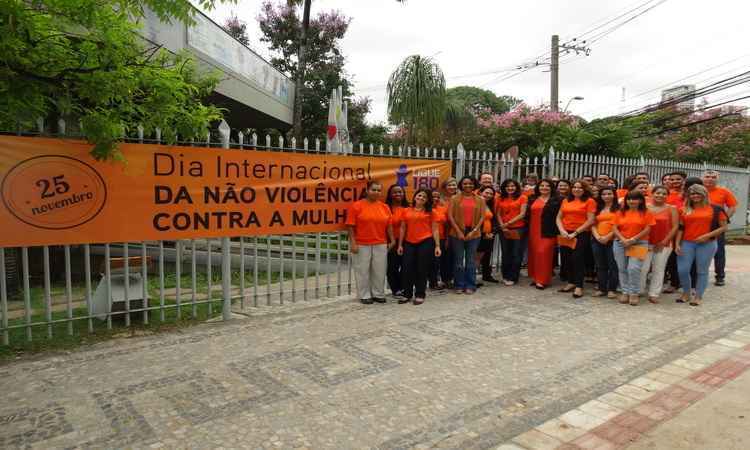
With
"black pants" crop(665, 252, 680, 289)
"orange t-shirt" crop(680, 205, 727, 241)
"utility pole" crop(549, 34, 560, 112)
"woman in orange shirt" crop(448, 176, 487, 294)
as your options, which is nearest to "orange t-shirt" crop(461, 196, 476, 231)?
"woman in orange shirt" crop(448, 176, 487, 294)

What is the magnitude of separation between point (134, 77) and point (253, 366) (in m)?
2.33

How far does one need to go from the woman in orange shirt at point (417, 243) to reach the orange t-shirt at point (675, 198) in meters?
3.47

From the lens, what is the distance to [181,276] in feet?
30.0

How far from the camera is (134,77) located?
11.6 ft

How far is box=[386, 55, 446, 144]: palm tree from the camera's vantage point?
14.5 metres

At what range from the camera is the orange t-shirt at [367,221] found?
611cm

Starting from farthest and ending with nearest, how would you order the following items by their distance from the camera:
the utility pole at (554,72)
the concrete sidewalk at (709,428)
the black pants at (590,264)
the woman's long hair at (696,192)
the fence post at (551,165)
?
the utility pole at (554,72) → the fence post at (551,165) → the black pants at (590,264) → the woman's long hair at (696,192) → the concrete sidewalk at (709,428)

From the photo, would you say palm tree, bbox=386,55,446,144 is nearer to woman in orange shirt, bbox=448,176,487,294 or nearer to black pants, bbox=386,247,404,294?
woman in orange shirt, bbox=448,176,487,294

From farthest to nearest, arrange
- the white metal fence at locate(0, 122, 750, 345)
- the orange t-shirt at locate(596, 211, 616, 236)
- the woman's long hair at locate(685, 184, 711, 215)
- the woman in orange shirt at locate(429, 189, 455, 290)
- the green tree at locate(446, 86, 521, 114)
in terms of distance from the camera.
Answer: the green tree at locate(446, 86, 521, 114) < the woman in orange shirt at locate(429, 189, 455, 290) < the orange t-shirt at locate(596, 211, 616, 236) < the woman's long hair at locate(685, 184, 711, 215) < the white metal fence at locate(0, 122, 750, 345)

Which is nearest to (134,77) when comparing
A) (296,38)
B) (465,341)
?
(465,341)

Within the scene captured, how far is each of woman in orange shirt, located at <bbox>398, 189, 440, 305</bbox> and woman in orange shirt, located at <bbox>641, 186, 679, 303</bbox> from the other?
275 cm

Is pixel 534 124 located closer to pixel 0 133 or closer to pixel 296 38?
pixel 296 38

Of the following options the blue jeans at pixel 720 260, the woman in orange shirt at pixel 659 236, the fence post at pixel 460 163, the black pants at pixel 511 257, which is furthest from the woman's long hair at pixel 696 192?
the fence post at pixel 460 163

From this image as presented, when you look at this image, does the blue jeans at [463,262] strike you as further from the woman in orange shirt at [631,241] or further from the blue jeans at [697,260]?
the blue jeans at [697,260]
